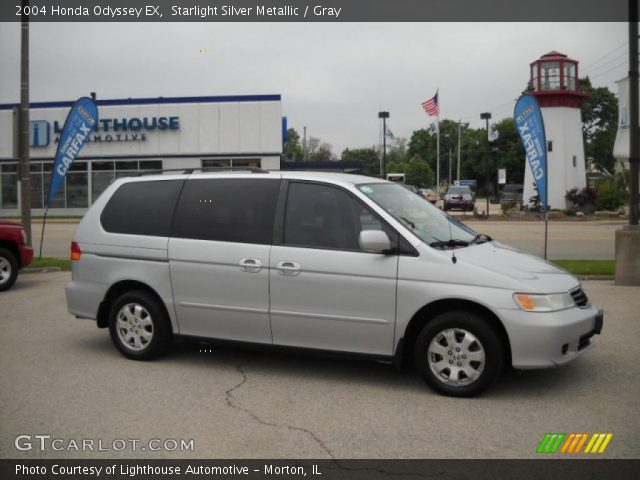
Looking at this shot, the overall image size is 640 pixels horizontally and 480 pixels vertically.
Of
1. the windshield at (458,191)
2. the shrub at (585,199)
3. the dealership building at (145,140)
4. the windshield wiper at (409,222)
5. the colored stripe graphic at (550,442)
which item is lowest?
the colored stripe graphic at (550,442)

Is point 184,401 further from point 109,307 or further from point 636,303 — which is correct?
point 636,303

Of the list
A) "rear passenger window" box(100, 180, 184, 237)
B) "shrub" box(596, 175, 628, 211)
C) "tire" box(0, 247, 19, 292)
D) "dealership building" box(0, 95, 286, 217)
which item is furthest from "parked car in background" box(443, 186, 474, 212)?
"rear passenger window" box(100, 180, 184, 237)

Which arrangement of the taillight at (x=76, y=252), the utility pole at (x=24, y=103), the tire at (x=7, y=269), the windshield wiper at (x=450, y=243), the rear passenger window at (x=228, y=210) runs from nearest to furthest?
the windshield wiper at (x=450, y=243) < the rear passenger window at (x=228, y=210) < the taillight at (x=76, y=252) < the tire at (x=7, y=269) < the utility pole at (x=24, y=103)

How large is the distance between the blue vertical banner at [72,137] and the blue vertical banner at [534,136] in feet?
31.1

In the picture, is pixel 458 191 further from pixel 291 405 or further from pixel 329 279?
pixel 291 405

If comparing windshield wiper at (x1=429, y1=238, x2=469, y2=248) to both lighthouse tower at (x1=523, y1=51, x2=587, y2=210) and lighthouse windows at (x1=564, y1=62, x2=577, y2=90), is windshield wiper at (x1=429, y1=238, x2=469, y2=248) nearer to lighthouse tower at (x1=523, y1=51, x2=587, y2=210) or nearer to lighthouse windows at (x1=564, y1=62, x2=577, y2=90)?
lighthouse tower at (x1=523, y1=51, x2=587, y2=210)

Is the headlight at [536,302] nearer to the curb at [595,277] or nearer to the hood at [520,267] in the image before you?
the hood at [520,267]

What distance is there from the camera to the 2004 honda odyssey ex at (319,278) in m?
5.51

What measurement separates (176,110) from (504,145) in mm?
60074

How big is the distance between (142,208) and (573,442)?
4579 millimetres

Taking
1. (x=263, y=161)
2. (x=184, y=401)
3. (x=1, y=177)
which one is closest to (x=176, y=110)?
(x=263, y=161)

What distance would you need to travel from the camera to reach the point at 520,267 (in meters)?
5.82

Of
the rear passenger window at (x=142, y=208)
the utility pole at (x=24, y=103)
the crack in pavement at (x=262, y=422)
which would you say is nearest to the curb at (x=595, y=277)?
the crack in pavement at (x=262, y=422)

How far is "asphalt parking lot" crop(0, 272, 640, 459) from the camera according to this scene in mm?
4598
